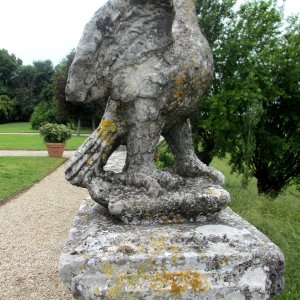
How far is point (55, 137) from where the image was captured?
16.9m

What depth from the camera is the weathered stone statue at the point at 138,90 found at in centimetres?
234

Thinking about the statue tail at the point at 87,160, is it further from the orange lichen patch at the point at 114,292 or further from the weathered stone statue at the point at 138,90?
the orange lichen patch at the point at 114,292

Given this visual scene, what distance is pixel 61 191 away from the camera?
10094 mm

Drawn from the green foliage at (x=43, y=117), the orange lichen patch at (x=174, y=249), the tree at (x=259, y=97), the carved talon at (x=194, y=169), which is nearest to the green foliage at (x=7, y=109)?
the green foliage at (x=43, y=117)

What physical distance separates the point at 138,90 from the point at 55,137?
15136 millimetres

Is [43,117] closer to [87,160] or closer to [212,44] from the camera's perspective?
[212,44]

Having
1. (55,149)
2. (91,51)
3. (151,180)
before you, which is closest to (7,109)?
(55,149)

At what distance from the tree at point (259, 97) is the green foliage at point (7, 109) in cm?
4444

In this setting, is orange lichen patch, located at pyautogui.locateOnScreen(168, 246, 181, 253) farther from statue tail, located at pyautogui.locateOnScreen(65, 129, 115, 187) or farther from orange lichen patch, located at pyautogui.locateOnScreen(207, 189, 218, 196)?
statue tail, located at pyautogui.locateOnScreen(65, 129, 115, 187)

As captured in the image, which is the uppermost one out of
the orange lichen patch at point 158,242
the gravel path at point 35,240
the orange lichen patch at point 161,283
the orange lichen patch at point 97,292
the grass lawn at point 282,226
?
the orange lichen patch at point 158,242

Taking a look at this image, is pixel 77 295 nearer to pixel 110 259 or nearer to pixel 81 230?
pixel 110 259

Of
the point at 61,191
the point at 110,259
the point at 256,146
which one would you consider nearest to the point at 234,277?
the point at 110,259

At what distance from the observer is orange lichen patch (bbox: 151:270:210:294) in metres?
2.00

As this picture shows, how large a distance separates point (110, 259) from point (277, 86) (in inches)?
507
